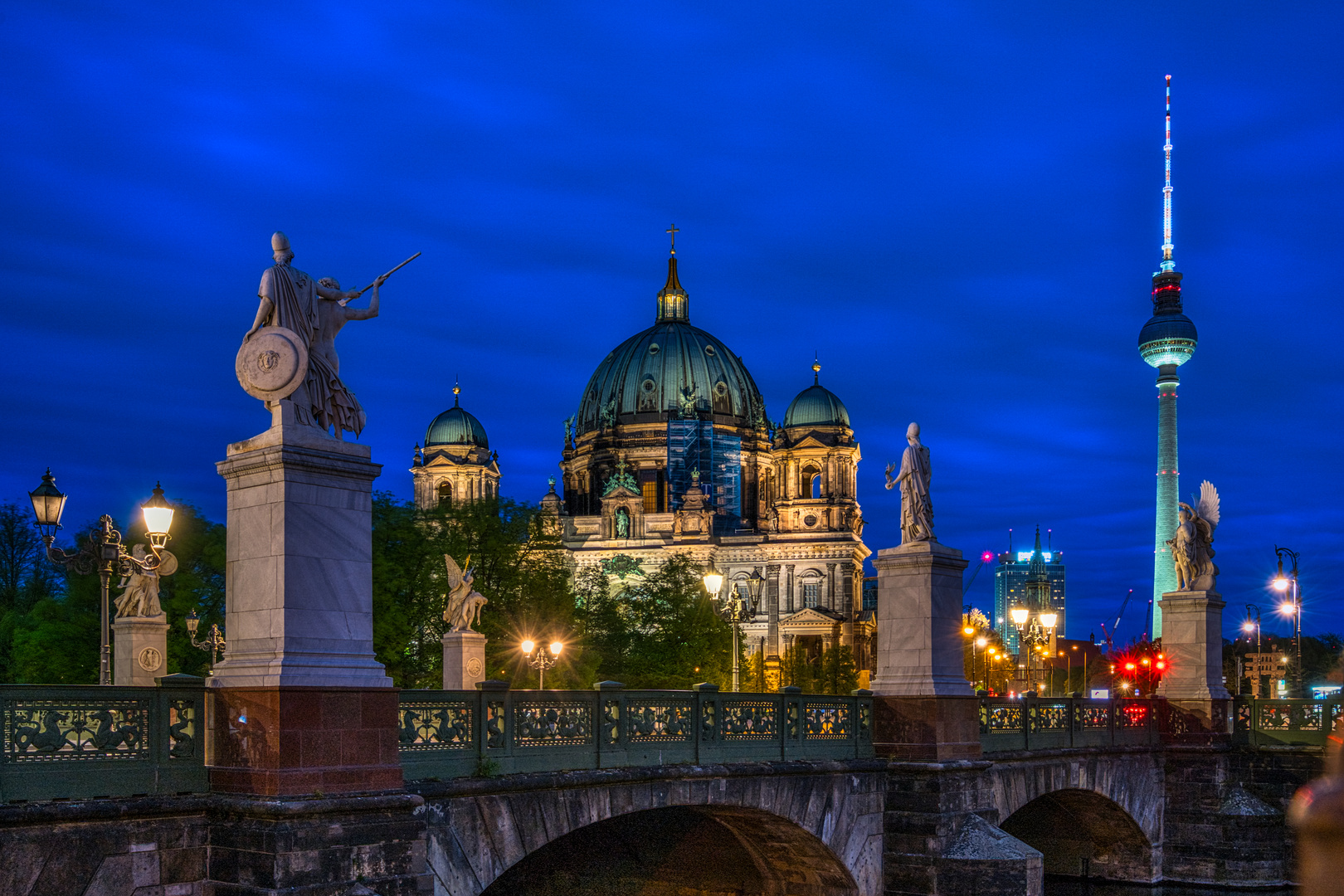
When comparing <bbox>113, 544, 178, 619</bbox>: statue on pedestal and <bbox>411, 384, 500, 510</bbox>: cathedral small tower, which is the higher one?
<bbox>411, 384, 500, 510</bbox>: cathedral small tower

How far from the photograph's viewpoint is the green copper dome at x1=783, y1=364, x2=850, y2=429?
138 m

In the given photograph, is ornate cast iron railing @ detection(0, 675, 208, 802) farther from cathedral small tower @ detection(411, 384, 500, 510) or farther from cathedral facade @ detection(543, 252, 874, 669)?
cathedral small tower @ detection(411, 384, 500, 510)

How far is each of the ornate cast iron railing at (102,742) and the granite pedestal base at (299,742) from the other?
0.27 m

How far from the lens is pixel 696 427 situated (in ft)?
454

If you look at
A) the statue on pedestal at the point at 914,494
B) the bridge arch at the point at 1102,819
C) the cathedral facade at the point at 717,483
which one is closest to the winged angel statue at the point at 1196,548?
the bridge arch at the point at 1102,819

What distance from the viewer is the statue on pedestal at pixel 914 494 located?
951 inches

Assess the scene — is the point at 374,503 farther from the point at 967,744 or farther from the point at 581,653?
the point at 967,744

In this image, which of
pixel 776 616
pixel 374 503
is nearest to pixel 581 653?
pixel 374 503

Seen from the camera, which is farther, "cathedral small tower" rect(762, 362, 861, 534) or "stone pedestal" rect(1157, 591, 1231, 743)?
"cathedral small tower" rect(762, 362, 861, 534)

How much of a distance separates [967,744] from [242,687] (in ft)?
45.2

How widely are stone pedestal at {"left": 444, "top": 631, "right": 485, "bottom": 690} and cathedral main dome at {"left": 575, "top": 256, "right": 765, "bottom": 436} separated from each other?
337ft

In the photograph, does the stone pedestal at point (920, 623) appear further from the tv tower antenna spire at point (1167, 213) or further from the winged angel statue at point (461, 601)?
the tv tower antenna spire at point (1167, 213)

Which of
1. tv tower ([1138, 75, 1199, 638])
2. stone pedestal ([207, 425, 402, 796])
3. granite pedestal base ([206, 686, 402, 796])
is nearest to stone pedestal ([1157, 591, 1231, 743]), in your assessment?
stone pedestal ([207, 425, 402, 796])

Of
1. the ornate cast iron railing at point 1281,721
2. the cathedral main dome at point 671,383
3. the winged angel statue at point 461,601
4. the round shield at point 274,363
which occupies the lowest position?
the ornate cast iron railing at point 1281,721
